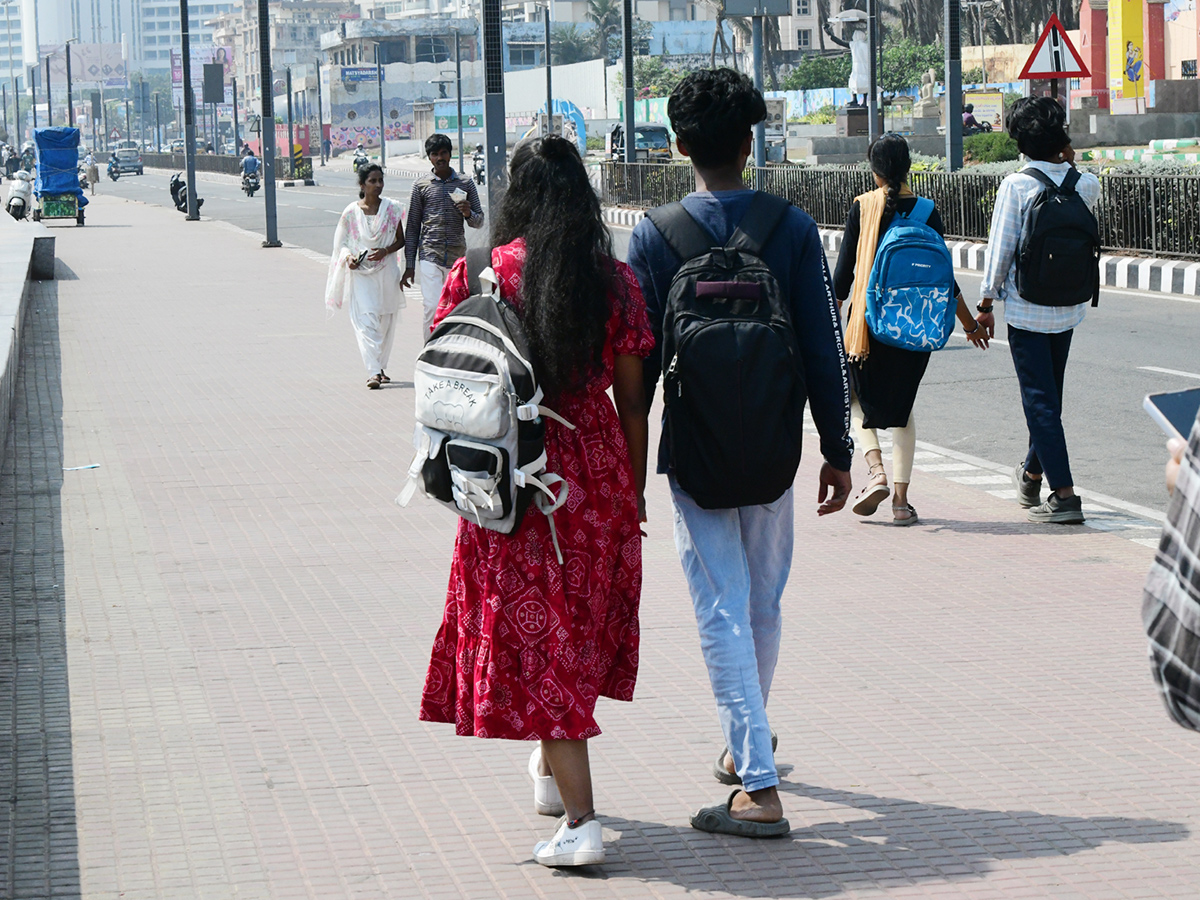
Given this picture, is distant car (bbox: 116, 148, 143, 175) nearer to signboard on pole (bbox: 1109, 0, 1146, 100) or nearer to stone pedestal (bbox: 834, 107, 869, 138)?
signboard on pole (bbox: 1109, 0, 1146, 100)

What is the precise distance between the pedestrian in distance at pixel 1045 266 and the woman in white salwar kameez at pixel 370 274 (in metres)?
5.60

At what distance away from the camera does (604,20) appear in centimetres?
14188

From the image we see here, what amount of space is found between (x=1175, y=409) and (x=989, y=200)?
63.8 feet

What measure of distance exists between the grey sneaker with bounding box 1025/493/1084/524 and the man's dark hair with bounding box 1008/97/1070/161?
1420mm

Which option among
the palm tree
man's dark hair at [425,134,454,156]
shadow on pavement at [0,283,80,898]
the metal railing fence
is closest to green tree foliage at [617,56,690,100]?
the palm tree

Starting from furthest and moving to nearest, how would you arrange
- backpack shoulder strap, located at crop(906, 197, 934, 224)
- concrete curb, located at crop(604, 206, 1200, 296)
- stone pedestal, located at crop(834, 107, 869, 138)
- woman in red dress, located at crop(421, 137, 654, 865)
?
stone pedestal, located at crop(834, 107, 869, 138) < concrete curb, located at crop(604, 206, 1200, 296) < backpack shoulder strap, located at crop(906, 197, 934, 224) < woman in red dress, located at crop(421, 137, 654, 865)

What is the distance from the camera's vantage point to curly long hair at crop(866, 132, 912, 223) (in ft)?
22.5

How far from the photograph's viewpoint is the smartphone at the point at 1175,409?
227 centimetres

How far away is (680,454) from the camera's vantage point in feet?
12.4

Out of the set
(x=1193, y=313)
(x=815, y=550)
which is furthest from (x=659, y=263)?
(x=1193, y=313)

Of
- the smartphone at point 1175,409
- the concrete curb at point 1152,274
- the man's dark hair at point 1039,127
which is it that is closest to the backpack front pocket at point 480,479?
the smartphone at point 1175,409

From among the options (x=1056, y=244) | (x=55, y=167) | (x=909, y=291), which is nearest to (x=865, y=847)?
(x=909, y=291)

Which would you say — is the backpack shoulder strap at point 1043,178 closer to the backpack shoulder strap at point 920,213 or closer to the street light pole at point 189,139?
the backpack shoulder strap at point 920,213

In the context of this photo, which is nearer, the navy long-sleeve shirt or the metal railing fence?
the navy long-sleeve shirt
